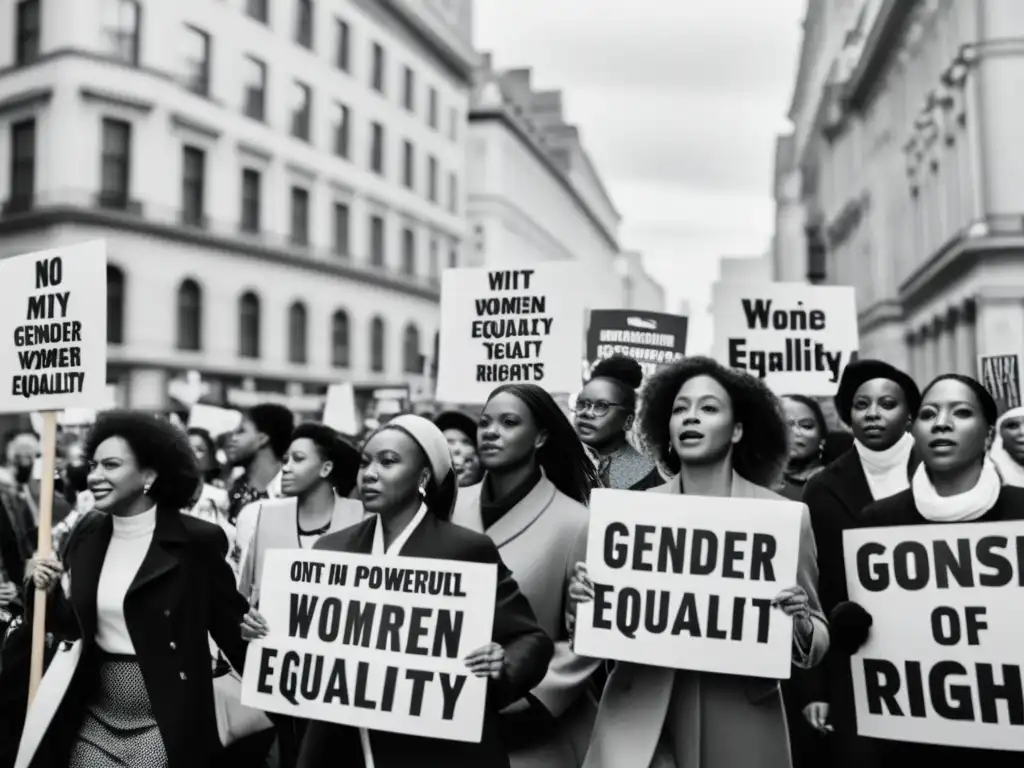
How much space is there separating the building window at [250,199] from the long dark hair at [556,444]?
3404 centimetres

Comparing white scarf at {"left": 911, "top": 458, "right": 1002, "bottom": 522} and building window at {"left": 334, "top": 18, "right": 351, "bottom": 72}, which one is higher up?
building window at {"left": 334, "top": 18, "right": 351, "bottom": 72}

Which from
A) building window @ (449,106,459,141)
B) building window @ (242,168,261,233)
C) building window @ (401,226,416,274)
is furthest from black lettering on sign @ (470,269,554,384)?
building window @ (449,106,459,141)

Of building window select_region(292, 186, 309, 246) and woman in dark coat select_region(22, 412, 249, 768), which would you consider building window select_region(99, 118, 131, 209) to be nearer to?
building window select_region(292, 186, 309, 246)

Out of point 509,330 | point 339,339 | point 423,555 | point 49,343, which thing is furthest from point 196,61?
point 423,555

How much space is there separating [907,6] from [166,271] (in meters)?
23.5

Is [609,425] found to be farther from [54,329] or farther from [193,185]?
[193,185]

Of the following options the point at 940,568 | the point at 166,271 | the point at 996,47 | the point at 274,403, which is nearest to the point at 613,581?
the point at 940,568

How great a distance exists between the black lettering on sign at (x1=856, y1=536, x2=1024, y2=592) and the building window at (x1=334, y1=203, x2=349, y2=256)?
39.3m

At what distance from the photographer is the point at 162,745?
418 centimetres

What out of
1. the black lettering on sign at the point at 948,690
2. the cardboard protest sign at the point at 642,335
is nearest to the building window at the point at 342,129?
the cardboard protest sign at the point at 642,335

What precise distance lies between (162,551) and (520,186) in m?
62.0

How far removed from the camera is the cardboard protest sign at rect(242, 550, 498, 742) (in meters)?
3.76

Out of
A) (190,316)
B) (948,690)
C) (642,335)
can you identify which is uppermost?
(190,316)

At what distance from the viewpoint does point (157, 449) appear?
14.8ft
